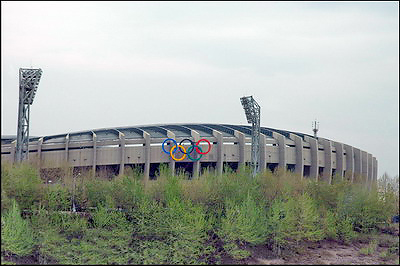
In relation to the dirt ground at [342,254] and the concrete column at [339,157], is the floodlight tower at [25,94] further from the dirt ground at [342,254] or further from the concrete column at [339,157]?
the concrete column at [339,157]

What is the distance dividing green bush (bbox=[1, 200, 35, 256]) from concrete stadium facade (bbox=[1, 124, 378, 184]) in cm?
1699

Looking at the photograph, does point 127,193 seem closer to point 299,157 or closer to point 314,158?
point 299,157

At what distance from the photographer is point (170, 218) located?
3200 cm

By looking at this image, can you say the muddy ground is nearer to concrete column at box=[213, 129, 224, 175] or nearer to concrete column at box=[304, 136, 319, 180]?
concrete column at box=[213, 129, 224, 175]

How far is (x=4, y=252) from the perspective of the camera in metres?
26.5

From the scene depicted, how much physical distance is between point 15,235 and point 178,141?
96.2 feet

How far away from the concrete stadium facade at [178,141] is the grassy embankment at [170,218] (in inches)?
492

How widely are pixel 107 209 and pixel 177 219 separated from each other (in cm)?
497

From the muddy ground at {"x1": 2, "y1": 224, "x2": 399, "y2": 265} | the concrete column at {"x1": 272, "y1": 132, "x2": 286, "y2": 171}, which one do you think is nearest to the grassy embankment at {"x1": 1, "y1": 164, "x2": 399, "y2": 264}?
the muddy ground at {"x1": 2, "y1": 224, "x2": 399, "y2": 265}

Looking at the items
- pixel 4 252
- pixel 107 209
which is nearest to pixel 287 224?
pixel 107 209

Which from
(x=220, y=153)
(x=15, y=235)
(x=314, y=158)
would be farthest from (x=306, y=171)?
(x=15, y=235)

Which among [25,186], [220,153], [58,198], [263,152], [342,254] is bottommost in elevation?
[342,254]

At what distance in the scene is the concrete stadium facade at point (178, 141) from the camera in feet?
172

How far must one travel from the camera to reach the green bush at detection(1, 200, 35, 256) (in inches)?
1029
